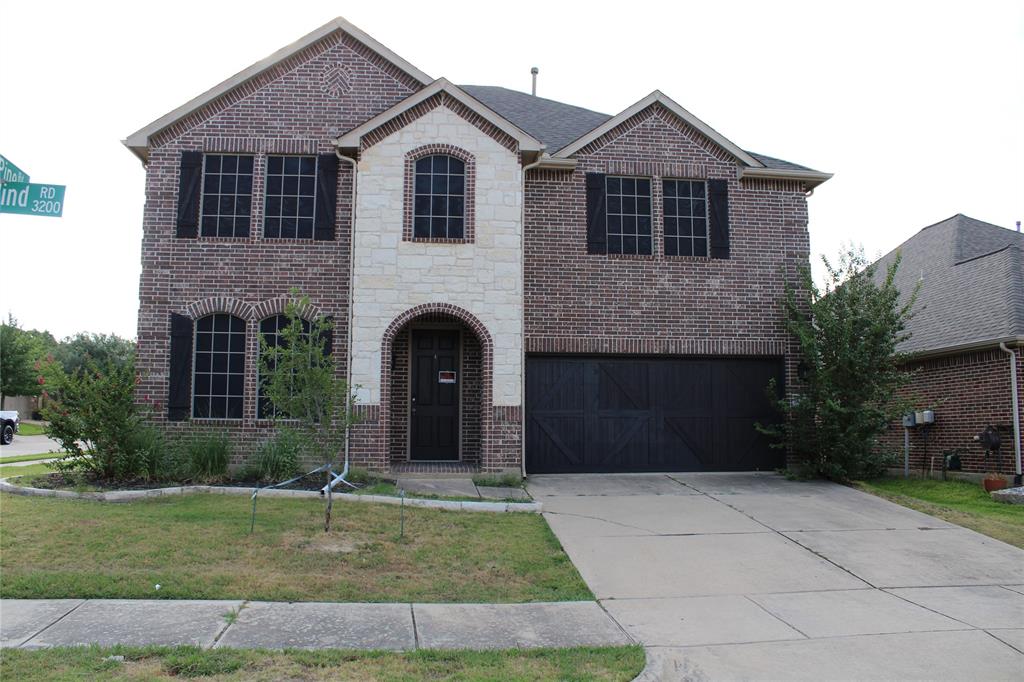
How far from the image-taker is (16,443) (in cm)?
2448

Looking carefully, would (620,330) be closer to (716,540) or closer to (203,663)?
(716,540)

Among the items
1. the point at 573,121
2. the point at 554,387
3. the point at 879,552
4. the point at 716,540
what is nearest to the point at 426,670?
the point at 716,540

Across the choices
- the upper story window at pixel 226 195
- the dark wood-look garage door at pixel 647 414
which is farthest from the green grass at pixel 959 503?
the upper story window at pixel 226 195

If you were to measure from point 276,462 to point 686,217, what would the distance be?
8611 millimetres

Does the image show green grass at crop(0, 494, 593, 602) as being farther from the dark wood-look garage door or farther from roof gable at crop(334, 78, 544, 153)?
roof gable at crop(334, 78, 544, 153)

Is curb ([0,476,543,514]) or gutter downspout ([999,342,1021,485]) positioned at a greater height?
gutter downspout ([999,342,1021,485])

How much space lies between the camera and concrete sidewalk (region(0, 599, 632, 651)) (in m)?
5.34

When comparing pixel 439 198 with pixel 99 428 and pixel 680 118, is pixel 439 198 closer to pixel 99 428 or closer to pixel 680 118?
pixel 680 118

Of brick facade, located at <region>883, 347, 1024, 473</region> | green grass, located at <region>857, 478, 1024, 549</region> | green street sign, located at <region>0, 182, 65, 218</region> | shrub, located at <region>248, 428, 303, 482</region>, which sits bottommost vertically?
green grass, located at <region>857, 478, 1024, 549</region>

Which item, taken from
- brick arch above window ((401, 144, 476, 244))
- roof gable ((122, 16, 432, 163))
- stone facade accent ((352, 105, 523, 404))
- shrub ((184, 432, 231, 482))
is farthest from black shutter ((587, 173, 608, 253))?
shrub ((184, 432, 231, 482))

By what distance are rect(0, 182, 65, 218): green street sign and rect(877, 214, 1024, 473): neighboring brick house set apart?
532 inches

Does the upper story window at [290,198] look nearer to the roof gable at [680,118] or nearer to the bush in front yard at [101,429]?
the bush in front yard at [101,429]

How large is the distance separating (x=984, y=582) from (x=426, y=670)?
608 cm

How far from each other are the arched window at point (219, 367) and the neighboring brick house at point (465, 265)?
1.3 inches
